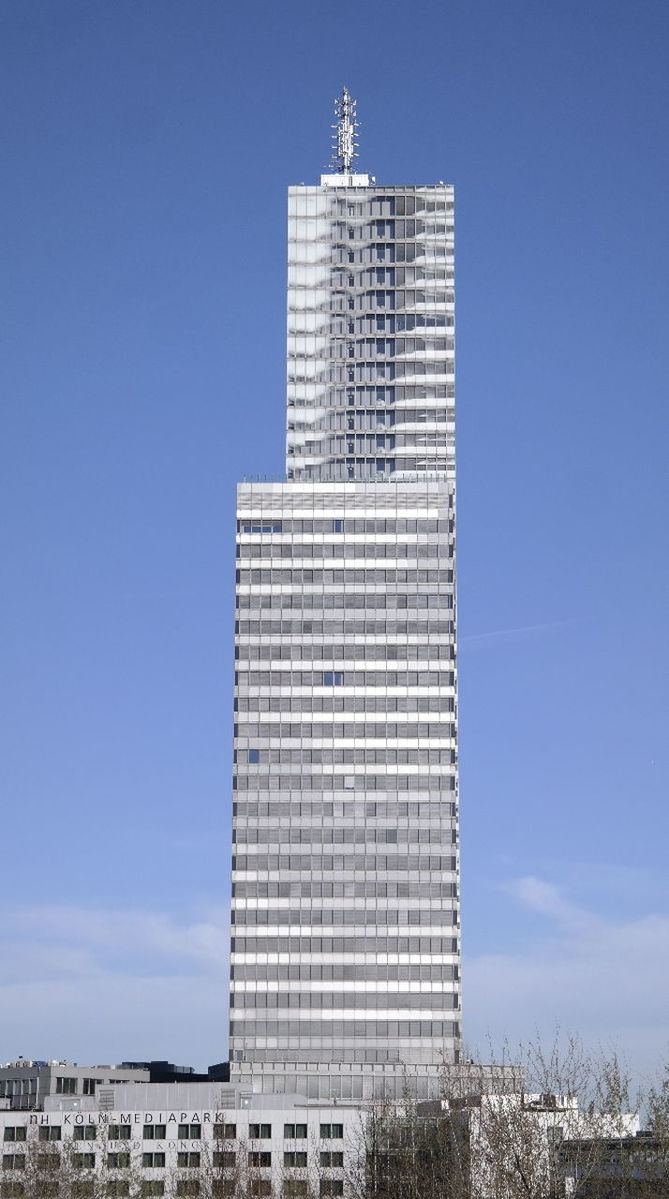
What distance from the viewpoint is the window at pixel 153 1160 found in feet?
632

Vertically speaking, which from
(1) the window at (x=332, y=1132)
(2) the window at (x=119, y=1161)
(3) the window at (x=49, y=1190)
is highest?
(1) the window at (x=332, y=1132)

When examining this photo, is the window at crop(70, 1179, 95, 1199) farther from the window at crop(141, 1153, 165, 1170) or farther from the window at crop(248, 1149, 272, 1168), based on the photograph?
the window at crop(248, 1149, 272, 1168)

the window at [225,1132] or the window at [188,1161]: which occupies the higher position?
the window at [225,1132]

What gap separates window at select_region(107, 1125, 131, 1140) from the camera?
637ft

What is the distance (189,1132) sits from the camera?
645 ft

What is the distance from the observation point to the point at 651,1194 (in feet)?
399

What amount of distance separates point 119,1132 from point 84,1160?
6.57 metres

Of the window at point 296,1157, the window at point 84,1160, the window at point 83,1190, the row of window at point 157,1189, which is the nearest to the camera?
the window at point 83,1190

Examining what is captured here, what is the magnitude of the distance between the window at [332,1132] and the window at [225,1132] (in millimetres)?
10019

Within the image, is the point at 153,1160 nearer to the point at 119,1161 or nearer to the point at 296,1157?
the point at 119,1161

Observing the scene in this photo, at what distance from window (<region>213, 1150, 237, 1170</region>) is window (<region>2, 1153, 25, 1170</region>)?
2076cm

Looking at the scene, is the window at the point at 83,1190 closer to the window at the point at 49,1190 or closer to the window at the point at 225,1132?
the window at the point at 49,1190

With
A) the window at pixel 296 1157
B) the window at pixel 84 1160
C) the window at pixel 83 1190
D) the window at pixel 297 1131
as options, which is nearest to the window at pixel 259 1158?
the window at pixel 296 1157

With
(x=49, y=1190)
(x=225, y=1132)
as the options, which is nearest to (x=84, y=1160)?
(x=225, y=1132)
